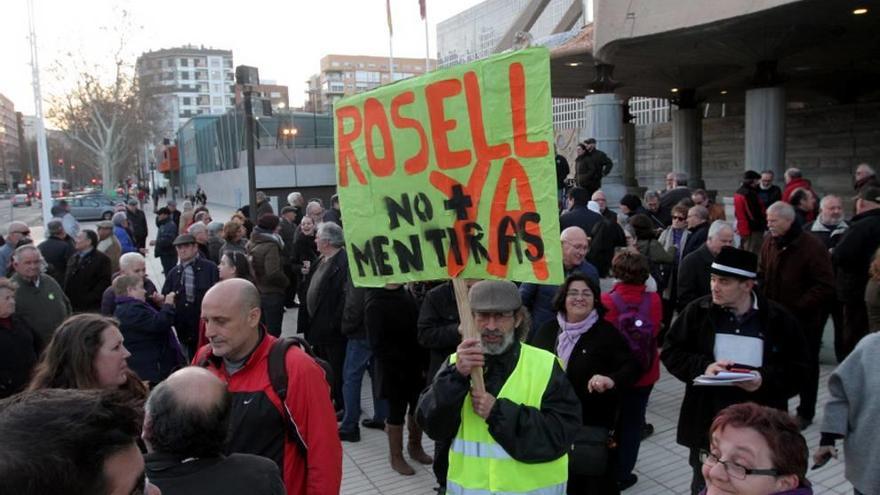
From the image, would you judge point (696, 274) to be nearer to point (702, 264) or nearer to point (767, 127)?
point (702, 264)

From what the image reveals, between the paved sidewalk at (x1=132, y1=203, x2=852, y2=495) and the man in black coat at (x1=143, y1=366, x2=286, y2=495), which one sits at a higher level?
the man in black coat at (x1=143, y1=366, x2=286, y2=495)

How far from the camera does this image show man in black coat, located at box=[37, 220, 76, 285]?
9352 millimetres

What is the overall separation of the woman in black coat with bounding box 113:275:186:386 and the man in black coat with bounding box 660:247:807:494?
3.94m

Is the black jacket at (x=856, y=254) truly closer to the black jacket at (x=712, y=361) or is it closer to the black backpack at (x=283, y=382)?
the black jacket at (x=712, y=361)

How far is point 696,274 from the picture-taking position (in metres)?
6.19

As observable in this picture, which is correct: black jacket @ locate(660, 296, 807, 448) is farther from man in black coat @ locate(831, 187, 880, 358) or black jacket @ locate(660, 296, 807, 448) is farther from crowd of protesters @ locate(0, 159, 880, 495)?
man in black coat @ locate(831, 187, 880, 358)

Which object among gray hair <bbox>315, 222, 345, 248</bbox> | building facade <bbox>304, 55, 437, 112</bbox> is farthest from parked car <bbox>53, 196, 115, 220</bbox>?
building facade <bbox>304, 55, 437, 112</bbox>

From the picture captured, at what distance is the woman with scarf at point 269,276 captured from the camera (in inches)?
313

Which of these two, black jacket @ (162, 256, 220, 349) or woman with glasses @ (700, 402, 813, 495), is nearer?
woman with glasses @ (700, 402, 813, 495)

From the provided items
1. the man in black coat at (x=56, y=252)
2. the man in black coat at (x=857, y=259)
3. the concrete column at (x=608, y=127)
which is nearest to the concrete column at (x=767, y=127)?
the concrete column at (x=608, y=127)

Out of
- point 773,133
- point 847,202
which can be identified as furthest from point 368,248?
point 847,202

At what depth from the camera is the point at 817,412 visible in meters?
6.33

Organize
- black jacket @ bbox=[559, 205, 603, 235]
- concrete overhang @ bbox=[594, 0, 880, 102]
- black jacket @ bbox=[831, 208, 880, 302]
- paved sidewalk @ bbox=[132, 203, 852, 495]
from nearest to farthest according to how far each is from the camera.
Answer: paved sidewalk @ bbox=[132, 203, 852, 495], black jacket @ bbox=[831, 208, 880, 302], black jacket @ bbox=[559, 205, 603, 235], concrete overhang @ bbox=[594, 0, 880, 102]

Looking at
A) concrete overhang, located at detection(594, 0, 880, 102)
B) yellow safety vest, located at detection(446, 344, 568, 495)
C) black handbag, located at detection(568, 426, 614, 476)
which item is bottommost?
black handbag, located at detection(568, 426, 614, 476)
